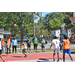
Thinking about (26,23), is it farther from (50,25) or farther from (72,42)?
(50,25)

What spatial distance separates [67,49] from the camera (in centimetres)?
836

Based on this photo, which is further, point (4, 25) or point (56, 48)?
point (4, 25)

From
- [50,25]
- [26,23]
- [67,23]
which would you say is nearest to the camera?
[26,23]

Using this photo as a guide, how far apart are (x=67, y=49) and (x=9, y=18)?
27.3 metres

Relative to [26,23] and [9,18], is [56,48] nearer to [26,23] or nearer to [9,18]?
[26,23]

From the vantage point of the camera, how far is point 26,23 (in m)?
32.4
